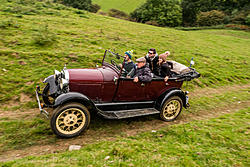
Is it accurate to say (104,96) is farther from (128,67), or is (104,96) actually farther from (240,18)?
(240,18)

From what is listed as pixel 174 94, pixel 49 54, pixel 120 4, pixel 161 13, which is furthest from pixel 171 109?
pixel 120 4

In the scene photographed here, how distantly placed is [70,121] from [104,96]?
1.18 meters

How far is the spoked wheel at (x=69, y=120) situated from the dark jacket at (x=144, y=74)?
1914 mm

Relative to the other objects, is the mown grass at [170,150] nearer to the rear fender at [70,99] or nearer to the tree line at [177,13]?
the rear fender at [70,99]

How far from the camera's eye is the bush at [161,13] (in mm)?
38562

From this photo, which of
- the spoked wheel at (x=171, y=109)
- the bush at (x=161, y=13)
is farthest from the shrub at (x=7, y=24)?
the bush at (x=161, y=13)

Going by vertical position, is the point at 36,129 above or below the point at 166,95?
below

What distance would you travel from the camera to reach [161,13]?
3906 centimetres

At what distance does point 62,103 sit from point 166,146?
2.78 meters

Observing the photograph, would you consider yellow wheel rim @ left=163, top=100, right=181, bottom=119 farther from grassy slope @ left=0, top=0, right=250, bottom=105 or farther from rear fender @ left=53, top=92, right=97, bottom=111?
grassy slope @ left=0, top=0, right=250, bottom=105

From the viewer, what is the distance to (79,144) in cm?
417

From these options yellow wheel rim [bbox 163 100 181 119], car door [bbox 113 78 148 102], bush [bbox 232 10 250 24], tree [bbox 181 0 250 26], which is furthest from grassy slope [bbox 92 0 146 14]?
car door [bbox 113 78 148 102]

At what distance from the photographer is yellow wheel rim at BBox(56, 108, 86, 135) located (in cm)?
414

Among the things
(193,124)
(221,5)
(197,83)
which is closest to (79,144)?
(193,124)
